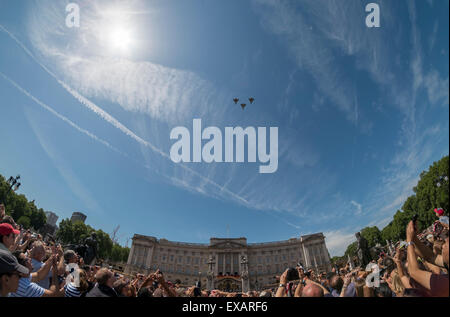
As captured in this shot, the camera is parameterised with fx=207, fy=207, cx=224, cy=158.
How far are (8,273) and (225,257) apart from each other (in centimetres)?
9074

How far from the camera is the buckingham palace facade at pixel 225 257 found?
79.8 m

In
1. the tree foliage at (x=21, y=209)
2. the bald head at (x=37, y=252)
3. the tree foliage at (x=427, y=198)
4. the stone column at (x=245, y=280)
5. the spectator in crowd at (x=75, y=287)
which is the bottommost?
the spectator in crowd at (x=75, y=287)

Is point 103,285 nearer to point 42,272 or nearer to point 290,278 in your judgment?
point 42,272

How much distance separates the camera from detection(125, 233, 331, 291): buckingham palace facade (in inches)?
3140

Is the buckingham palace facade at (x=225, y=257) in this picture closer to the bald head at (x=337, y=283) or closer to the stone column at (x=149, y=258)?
the stone column at (x=149, y=258)

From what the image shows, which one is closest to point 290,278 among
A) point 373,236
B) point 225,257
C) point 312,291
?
point 312,291

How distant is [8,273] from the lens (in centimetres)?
288

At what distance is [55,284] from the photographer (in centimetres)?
404

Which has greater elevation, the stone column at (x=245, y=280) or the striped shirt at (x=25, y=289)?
the stone column at (x=245, y=280)

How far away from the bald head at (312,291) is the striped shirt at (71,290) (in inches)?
190

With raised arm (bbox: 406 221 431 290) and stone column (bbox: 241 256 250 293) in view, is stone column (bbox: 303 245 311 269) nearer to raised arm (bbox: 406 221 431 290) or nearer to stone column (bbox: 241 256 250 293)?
stone column (bbox: 241 256 250 293)

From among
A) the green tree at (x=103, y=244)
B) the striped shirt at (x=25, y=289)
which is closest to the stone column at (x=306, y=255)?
the green tree at (x=103, y=244)
